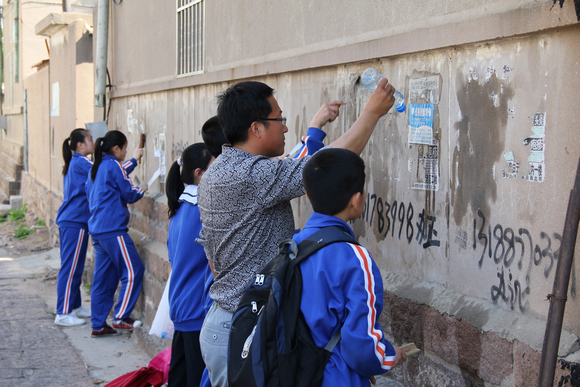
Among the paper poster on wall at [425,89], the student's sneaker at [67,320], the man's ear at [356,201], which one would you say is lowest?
the student's sneaker at [67,320]

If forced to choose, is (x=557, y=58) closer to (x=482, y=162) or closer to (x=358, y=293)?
(x=482, y=162)

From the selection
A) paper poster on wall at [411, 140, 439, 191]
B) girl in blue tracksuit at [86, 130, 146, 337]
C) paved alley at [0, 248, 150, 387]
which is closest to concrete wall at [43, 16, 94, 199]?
paved alley at [0, 248, 150, 387]

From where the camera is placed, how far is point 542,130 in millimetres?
2164

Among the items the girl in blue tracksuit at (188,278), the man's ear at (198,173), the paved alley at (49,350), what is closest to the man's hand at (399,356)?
the girl in blue tracksuit at (188,278)

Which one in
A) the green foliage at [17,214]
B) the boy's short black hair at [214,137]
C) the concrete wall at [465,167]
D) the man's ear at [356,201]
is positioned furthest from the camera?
the green foliage at [17,214]

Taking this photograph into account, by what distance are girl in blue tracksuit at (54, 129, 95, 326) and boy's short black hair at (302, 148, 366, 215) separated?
5.50 m

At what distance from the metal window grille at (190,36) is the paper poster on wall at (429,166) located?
3196 millimetres

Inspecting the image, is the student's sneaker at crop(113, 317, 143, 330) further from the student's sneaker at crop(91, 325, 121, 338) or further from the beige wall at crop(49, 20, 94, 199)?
the beige wall at crop(49, 20, 94, 199)

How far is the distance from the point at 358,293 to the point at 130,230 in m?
5.93

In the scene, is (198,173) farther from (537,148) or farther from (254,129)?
(537,148)

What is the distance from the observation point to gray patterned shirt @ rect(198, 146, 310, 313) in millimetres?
2340

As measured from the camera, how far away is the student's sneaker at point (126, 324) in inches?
252

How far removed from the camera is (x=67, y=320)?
680 cm

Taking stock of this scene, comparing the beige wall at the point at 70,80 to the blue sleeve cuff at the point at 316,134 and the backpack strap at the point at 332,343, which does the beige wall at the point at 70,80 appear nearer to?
the blue sleeve cuff at the point at 316,134
